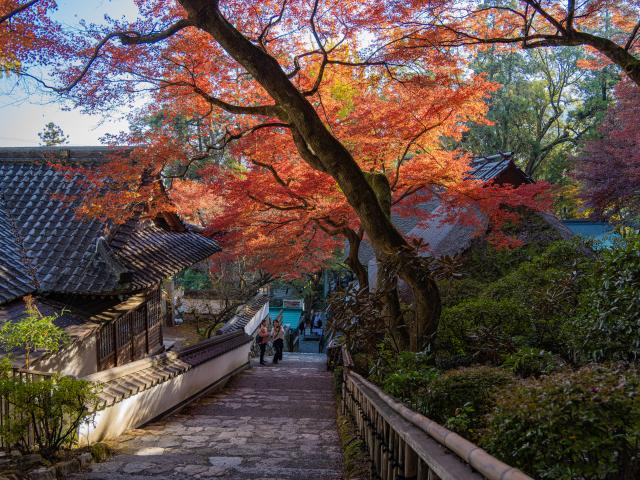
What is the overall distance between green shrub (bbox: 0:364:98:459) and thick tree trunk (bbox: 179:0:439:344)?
4412mm

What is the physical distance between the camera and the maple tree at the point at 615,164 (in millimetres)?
17828

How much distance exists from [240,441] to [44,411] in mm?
2885

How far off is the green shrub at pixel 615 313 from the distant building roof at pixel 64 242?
7599mm

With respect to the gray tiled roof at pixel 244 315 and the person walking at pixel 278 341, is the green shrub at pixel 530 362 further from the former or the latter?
the person walking at pixel 278 341

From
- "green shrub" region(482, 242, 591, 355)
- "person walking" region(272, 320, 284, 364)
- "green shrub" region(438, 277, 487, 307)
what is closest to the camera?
"green shrub" region(482, 242, 591, 355)

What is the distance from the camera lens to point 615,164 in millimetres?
19375

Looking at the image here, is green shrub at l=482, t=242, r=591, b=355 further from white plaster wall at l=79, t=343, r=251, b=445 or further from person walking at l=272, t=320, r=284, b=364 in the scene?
person walking at l=272, t=320, r=284, b=364

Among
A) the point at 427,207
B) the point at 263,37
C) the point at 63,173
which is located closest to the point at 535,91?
→ the point at 427,207

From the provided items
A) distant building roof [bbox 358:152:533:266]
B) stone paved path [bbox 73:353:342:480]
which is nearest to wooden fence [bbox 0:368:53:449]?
stone paved path [bbox 73:353:342:480]

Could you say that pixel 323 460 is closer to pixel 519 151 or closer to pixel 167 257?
pixel 167 257

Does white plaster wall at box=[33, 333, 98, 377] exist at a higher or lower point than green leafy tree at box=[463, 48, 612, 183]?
lower

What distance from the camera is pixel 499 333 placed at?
8000 mm

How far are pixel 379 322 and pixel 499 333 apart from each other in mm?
2033

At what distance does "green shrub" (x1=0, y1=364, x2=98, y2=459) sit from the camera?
5262 mm
